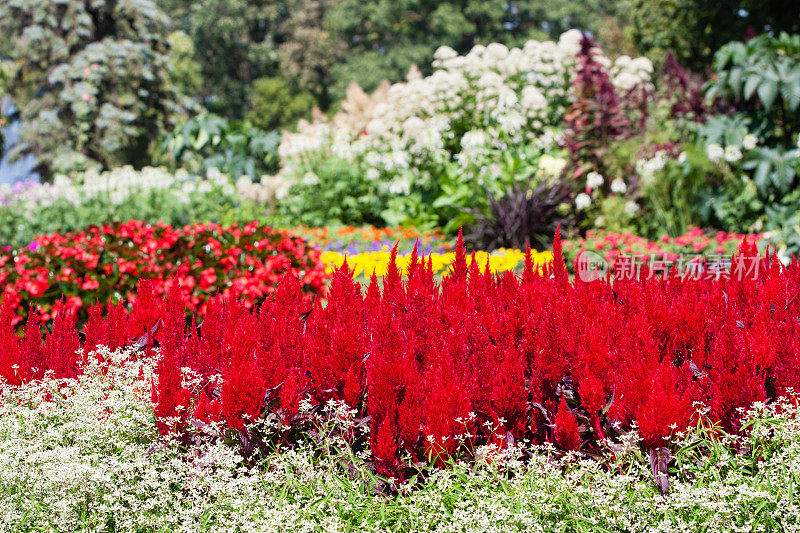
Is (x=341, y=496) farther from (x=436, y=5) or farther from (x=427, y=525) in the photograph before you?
(x=436, y=5)

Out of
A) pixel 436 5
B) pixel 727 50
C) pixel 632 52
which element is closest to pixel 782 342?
pixel 727 50

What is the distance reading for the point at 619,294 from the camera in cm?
345

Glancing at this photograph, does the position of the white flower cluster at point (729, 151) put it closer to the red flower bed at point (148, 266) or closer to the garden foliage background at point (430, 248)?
the garden foliage background at point (430, 248)

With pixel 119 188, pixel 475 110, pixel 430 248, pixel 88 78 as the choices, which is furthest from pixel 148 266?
pixel 88 78

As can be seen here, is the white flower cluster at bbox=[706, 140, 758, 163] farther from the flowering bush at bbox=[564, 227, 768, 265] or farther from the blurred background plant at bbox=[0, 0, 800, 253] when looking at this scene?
the flowering bush at bbox=[564, 227, 768, 265]

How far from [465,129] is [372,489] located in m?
8.73

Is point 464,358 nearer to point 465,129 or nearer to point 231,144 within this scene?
point 465,129

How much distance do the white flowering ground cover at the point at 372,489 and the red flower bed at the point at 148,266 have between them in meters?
2.97

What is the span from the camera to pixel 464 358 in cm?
258

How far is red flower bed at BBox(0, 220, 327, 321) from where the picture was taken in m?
5.33

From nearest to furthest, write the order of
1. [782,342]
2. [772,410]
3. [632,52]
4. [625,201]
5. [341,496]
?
[341,496] < [772,410] < [782,342] < [625,201] < [632,52]

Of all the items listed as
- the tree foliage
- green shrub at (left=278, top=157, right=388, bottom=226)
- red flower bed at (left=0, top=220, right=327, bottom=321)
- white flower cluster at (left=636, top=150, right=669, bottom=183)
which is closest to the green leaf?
white flower cluster at (left=636, top=150, right=669, bottom=183)

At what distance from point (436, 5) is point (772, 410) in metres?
33.4

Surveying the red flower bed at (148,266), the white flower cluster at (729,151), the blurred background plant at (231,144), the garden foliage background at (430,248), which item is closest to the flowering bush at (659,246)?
the garden foliage background at (430,248)
